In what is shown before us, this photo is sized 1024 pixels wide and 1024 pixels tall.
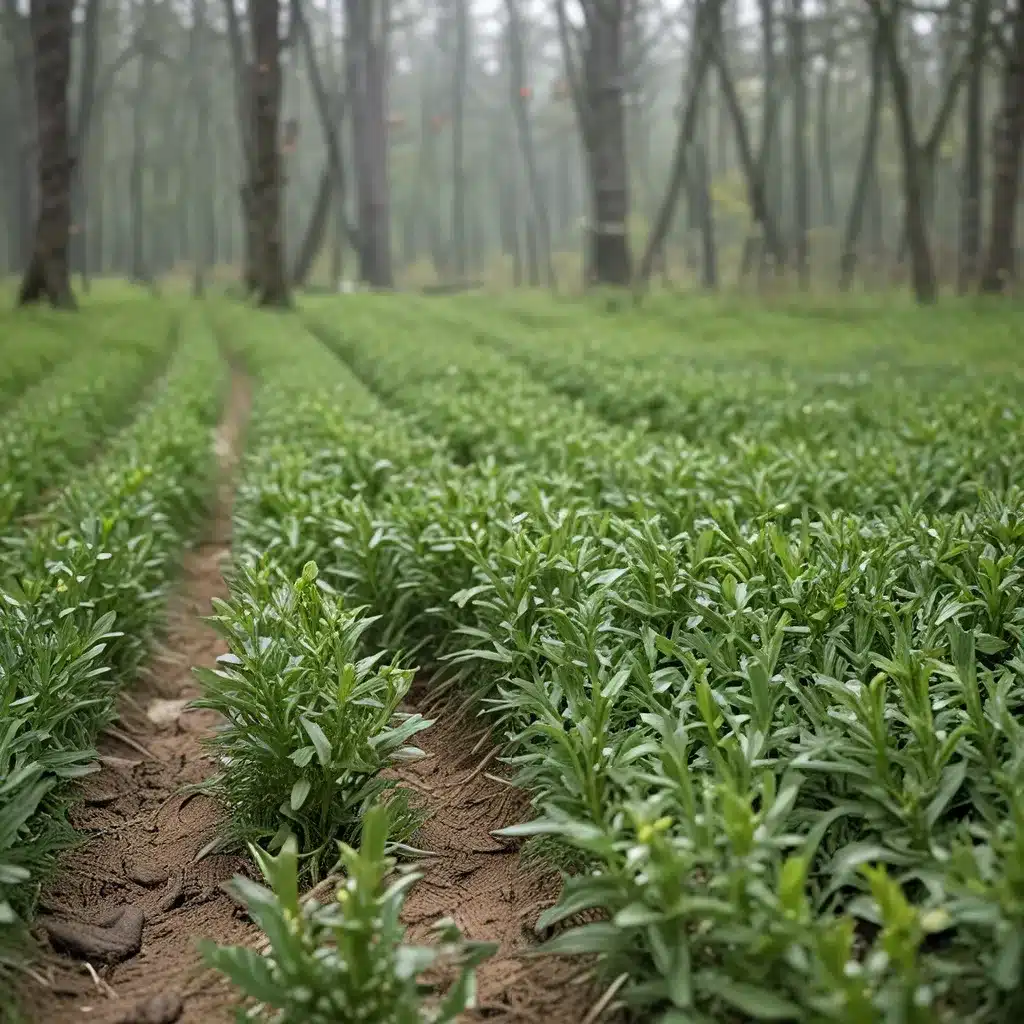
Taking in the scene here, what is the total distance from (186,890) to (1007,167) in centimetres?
1569

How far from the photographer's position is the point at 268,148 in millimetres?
19016

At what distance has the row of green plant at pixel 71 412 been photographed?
5.10 meters

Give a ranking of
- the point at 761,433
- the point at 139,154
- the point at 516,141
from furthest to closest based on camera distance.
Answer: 1. the point at 516,141
2. the point at 139,154
3. the point at 761,433

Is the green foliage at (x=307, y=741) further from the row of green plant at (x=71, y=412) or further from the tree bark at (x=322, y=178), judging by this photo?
the tree bark at (x=322, y=178)

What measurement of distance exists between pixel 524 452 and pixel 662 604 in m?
2.45

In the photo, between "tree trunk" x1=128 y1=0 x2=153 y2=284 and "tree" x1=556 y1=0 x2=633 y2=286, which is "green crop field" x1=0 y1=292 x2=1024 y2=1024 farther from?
"tree trunk" x1=128 y1=0 x2=153 y2=284

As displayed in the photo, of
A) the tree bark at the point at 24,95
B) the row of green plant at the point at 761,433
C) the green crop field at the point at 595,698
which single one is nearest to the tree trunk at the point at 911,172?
the row of green plant at the point at 761,433

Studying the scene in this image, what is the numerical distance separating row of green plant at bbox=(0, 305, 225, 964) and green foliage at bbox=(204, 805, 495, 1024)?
48 centimetres

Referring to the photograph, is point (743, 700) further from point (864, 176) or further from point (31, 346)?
point (864, 176)

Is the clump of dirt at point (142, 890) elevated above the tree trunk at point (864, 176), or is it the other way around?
the tree trunk at point (864, 176)

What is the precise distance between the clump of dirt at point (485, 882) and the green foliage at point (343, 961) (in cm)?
26

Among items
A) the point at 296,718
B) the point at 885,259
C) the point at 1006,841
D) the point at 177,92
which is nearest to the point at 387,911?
the point at 296,718

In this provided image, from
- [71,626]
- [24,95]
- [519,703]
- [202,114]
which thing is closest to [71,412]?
[71,626]

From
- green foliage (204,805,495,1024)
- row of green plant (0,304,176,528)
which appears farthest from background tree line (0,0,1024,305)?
green foliage (204,805,495,1024)
